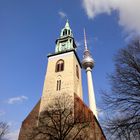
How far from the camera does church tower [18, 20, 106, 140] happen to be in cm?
2120

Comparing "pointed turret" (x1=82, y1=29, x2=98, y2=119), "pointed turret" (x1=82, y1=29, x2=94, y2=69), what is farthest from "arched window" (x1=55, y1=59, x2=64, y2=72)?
"pointed turret" (x1=82, y1=29, x2=94, y2=69)

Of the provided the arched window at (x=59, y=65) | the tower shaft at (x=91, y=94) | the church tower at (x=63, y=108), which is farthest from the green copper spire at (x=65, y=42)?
the tower shaft at (x=91, y=94)

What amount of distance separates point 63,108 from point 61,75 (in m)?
9.72

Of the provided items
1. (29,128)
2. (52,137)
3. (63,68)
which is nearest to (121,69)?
(52,137)

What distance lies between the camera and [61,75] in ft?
107

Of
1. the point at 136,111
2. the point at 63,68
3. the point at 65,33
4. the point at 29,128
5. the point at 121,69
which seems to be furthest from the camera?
the point at 65,33

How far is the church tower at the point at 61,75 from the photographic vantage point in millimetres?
29953

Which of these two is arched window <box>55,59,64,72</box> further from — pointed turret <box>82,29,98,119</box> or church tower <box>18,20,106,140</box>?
pointed turret <box>82,29,98,119</box>

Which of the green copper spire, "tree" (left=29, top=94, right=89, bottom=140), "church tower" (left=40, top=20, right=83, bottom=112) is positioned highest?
the green copper spire

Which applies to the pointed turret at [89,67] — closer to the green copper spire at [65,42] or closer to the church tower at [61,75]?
the church tower at [61,75]

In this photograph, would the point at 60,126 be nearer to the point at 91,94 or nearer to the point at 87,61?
the point at 91,94

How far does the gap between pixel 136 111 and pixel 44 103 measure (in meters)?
21.0

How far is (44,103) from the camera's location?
1144 inches

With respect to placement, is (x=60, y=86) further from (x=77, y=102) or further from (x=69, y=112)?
(x=69, y=112)
